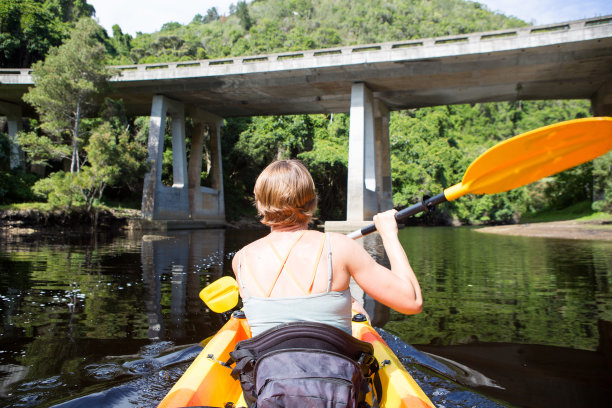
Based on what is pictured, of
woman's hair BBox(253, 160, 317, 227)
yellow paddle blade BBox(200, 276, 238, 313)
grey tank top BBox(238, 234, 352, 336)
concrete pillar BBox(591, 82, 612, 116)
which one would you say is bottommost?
yellow paddle blade BBox(200, 276, 238, 313)

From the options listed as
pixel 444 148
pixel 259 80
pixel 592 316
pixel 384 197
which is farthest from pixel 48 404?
pixel 444 148

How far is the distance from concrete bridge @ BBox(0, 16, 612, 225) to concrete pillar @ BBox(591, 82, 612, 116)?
0.06m

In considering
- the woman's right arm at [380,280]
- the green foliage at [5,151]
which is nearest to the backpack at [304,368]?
the woman's right arm at [380,280]

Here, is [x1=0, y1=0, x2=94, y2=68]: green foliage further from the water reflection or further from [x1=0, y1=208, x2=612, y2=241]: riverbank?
the water reflection

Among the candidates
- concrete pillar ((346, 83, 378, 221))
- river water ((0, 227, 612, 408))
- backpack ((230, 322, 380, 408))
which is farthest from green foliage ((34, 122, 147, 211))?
backpack ((230, 322, 380, 408))

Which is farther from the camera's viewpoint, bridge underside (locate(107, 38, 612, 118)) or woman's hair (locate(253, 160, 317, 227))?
bridge underside (locate(107, 38, 612, 118))

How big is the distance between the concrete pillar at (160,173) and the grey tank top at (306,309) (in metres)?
23.0

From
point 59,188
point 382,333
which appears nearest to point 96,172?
point 59,188

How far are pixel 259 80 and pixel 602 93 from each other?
16710 millimetres

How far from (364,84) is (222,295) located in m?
19.5

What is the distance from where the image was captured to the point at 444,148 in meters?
43.3

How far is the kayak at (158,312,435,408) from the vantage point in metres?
1.85

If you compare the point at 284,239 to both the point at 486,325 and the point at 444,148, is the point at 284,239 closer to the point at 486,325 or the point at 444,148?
the point at 486,325

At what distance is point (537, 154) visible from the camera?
8.66ft
